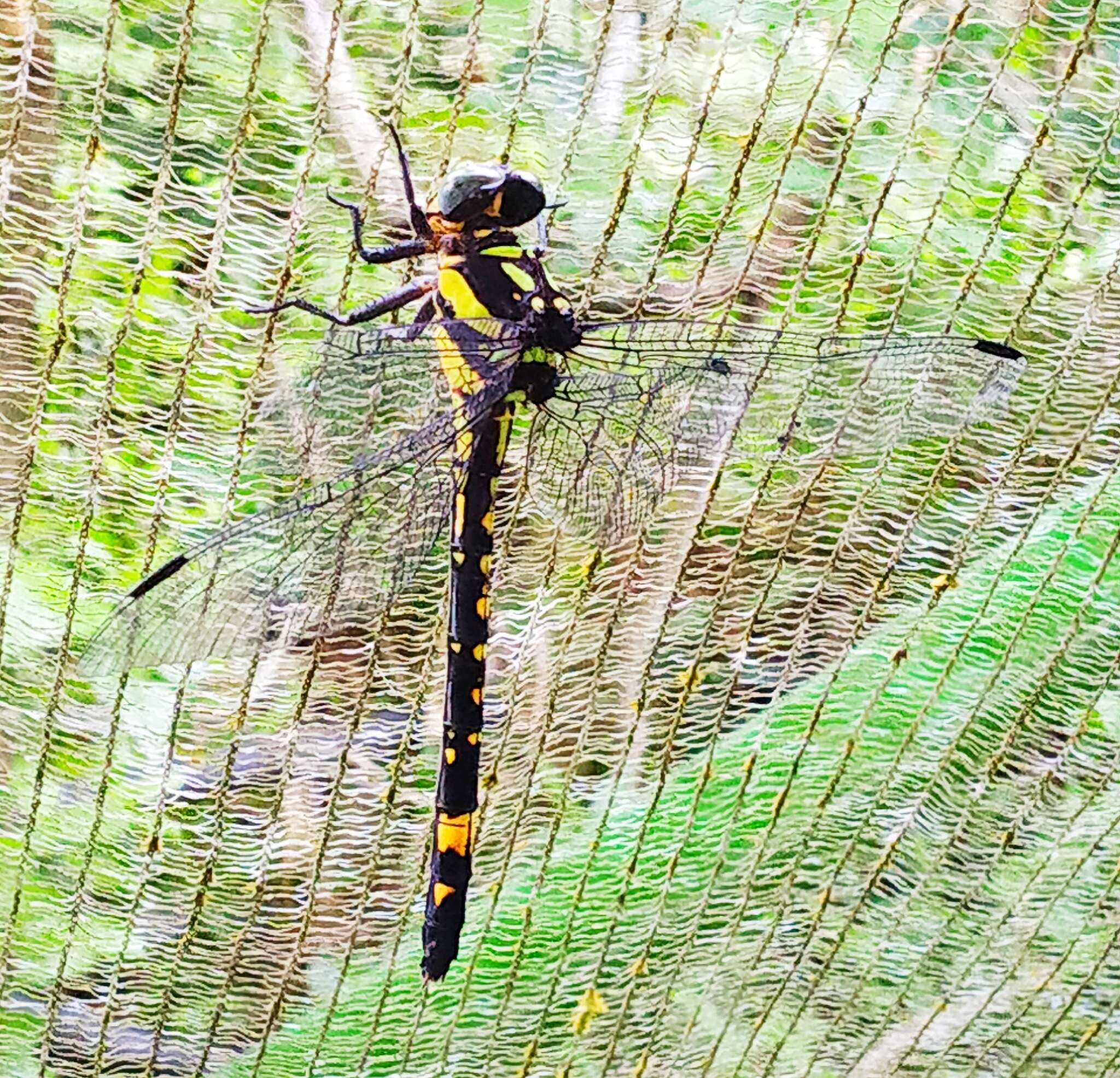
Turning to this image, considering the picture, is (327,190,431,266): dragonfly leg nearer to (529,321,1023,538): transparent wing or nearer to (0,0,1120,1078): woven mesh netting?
(0,0,1120,1078): woven mesh netting

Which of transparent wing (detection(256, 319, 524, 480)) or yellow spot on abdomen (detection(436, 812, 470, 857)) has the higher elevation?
transparent wing (detection(256, 319, 524, 480))

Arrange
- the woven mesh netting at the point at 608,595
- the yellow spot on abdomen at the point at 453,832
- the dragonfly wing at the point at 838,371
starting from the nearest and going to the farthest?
the woven mesh netting at the point at 608,595
the dragonfly wing at the point at 838,371
the yellow spot on abdomen at the point at 453,832

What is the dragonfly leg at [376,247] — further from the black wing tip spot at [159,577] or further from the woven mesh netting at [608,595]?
the black wing tip spot at [159,577]

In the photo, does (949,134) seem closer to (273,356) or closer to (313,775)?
(273,356)

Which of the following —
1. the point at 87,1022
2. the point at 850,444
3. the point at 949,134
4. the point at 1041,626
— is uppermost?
the point at 949,134

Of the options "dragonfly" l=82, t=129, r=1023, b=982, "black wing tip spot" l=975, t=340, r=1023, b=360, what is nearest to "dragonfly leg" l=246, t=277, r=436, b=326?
"dragonfly" l=82, t=129, r=1023, b=982

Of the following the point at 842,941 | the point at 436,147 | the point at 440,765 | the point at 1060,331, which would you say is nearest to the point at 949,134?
the point at 1060,331

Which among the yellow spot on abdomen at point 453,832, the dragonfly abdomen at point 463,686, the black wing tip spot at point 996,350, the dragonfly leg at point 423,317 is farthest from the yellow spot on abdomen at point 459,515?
the black wing tip spot at point 996,350
